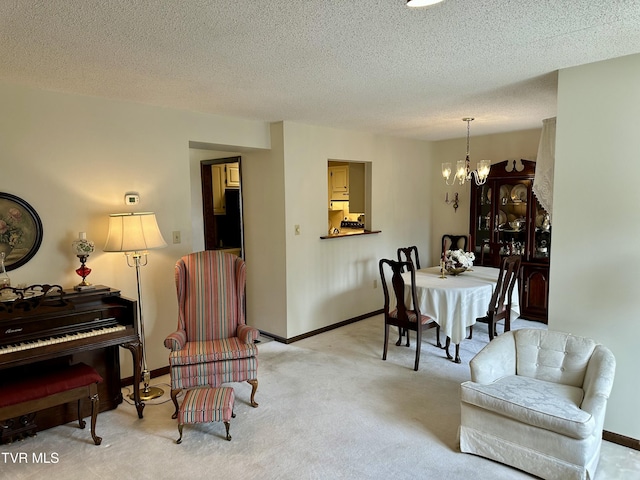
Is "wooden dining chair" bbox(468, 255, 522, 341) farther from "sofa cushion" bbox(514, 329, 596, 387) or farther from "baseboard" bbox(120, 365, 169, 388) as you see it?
"baseboard" bbox(120, 365, 169, 388)

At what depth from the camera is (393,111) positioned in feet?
13.2

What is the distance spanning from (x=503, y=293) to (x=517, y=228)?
1.61 metres

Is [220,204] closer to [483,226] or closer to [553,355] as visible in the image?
[483,226]

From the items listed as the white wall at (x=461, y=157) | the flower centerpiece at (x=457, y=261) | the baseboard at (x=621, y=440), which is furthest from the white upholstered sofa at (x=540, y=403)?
the white wall at (x=461, y=157)

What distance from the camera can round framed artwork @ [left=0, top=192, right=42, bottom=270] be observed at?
2.91 m

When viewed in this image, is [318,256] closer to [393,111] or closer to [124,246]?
[393,111]

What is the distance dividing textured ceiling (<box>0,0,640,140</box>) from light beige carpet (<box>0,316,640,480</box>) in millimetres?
2343

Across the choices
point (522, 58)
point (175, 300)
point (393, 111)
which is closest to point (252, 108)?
point (393, 111)

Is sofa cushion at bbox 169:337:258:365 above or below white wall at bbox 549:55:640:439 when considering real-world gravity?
below

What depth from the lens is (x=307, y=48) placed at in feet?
7.56

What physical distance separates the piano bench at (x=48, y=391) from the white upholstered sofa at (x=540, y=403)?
233 cm

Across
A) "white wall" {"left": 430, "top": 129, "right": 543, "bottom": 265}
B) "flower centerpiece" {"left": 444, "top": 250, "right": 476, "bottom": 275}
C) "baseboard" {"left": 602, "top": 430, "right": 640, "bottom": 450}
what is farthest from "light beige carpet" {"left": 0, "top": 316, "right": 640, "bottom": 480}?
"white wall" {"left": 430, "top": 129, "right": 543, "bottom": 265}

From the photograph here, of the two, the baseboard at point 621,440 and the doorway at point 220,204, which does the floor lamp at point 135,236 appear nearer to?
the doorway at point 220,204

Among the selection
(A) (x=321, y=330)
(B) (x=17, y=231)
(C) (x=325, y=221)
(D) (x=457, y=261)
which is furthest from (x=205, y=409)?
(D) (x=457, y=261)
